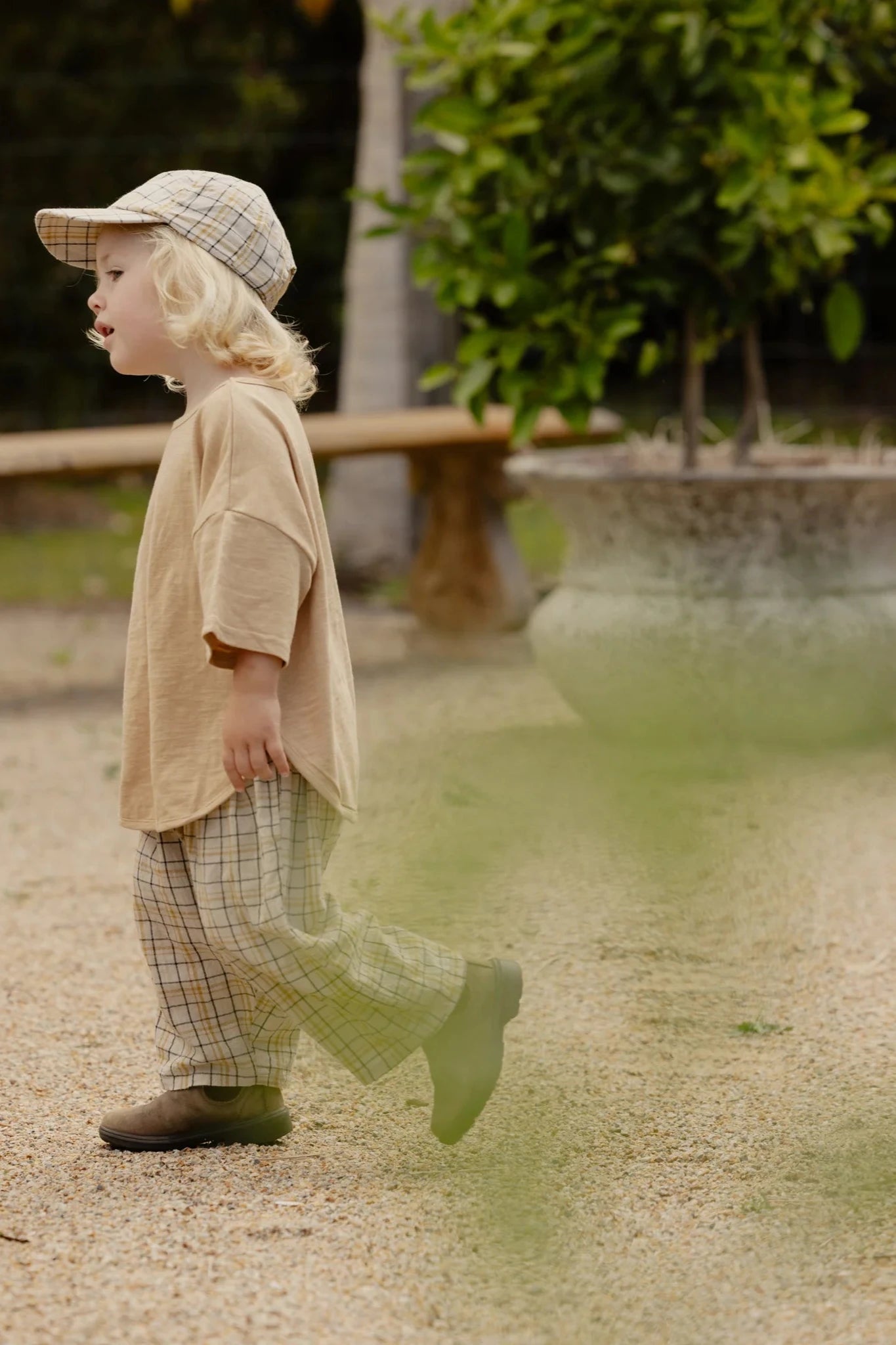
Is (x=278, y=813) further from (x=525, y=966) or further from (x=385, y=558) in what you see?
(x=385, y=558)

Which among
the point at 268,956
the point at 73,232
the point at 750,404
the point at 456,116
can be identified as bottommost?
the point at 268,956

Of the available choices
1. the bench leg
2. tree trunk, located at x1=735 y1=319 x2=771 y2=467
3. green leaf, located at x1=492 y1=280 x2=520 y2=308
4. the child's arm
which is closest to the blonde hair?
the child's arm

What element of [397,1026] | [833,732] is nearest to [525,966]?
[397,1026]

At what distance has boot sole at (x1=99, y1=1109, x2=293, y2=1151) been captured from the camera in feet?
6.83

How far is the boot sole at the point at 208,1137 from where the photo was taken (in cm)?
208

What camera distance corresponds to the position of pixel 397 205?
165 inches

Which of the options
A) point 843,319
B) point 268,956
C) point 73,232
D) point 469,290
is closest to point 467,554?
point 469,290

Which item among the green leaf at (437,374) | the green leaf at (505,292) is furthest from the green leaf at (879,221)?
the green leaf at (437,374)

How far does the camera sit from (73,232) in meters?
2.03

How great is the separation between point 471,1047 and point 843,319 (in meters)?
2.63

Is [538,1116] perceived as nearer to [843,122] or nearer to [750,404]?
[843,122]

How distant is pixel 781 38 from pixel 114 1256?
10.6 ft

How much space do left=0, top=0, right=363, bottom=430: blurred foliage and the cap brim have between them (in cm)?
778

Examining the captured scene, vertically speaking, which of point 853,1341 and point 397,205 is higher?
point 397,205
